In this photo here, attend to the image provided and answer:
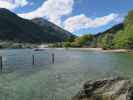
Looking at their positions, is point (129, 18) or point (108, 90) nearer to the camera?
point (108, 90)

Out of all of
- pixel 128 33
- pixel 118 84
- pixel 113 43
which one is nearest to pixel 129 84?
pixel 118 84

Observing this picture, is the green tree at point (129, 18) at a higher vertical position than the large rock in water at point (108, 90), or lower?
higher

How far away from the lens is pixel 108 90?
20203mm

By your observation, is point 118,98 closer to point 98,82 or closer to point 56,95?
point 98,82

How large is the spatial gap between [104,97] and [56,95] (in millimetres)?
8291

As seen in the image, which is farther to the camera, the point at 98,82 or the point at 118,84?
the point at 98,82

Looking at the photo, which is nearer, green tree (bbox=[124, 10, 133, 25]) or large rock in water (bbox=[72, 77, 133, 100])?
large rock in water (bbox=[72, 77, 133, 100])

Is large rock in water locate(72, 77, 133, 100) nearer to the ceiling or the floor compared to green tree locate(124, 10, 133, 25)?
nearer to the floor

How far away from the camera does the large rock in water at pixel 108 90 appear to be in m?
18.6

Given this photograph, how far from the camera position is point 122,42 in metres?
134

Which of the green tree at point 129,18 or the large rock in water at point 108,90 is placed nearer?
the large rock in water at point 108,90

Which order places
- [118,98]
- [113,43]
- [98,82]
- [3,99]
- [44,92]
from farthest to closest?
[113,43] → [44,92] → [3,99] → [98,82] → [118,98]

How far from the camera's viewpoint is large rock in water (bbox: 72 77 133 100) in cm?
1864

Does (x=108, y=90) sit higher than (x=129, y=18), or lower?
lower
